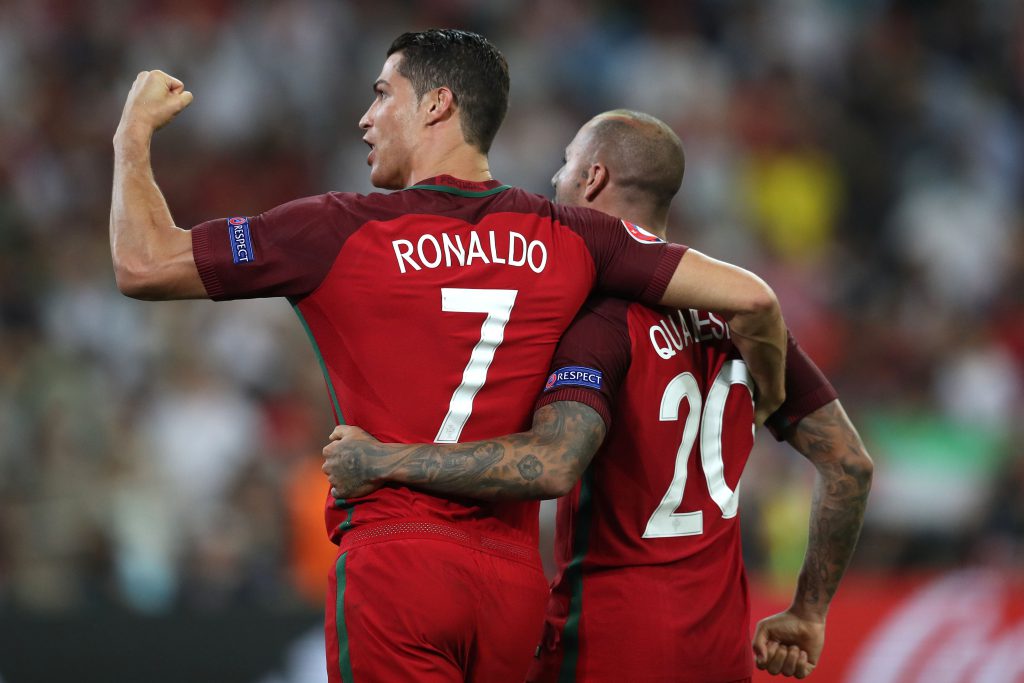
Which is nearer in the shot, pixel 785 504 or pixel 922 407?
pixel 785 504

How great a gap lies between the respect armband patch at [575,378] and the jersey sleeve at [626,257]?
0.84ft

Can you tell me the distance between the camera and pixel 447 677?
320 centimetres

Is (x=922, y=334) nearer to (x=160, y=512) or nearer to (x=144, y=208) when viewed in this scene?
(x=160, y=512)

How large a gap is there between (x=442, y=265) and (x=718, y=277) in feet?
2.39

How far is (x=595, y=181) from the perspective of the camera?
12.8ft

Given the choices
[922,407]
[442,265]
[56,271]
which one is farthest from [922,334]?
[442,265]

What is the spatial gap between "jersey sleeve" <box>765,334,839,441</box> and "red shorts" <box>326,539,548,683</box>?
1.04 meters

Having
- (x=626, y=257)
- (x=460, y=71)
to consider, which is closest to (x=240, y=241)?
(x=460, y=71)

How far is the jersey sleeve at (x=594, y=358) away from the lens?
11.0 ft

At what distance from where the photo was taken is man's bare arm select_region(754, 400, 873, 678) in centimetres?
394

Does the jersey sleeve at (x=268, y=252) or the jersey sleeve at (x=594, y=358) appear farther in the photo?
the jersey sleeve at (x=594, y=358)

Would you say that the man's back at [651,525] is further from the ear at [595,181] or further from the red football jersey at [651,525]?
the ear at [595,181]

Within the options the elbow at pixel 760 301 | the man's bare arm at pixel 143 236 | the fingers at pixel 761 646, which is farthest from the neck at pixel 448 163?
the fingers at pixel 761 646

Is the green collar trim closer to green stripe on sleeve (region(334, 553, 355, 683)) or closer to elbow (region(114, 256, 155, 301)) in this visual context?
elbow (region(114, 256, 155, 301))
